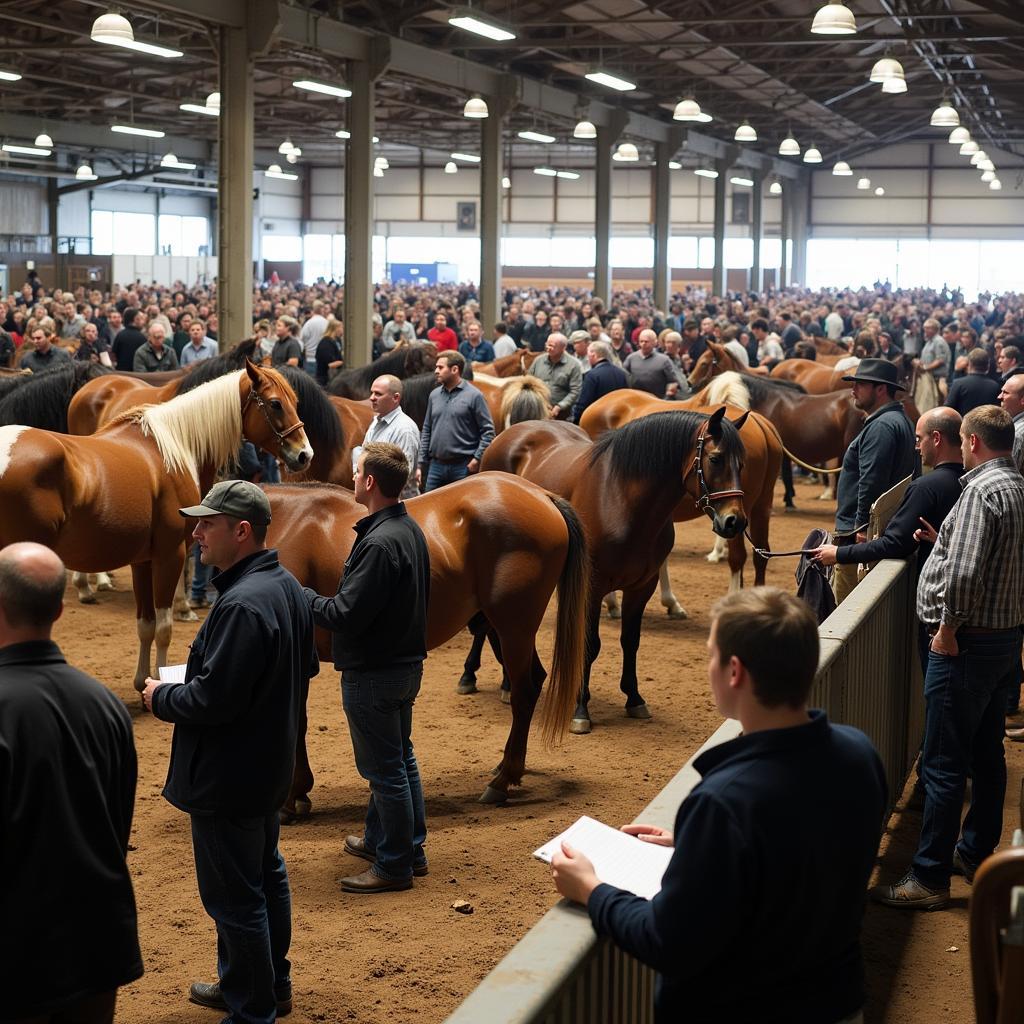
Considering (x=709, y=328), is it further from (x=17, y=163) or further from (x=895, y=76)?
(x=17, y=163)

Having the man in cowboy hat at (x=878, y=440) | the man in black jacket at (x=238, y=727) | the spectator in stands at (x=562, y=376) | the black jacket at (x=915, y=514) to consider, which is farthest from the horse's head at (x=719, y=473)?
the spectator in stands at (x=562, y=376)

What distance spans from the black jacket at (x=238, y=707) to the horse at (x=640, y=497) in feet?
13.1

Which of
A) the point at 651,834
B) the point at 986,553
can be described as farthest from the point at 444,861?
the point at 651,834

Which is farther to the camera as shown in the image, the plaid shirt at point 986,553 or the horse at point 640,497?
the horse at point 640,497

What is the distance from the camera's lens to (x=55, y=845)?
302cm

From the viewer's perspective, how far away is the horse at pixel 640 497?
8117 mm

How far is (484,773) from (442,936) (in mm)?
2017

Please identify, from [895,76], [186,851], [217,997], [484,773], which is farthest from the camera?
[895,76]

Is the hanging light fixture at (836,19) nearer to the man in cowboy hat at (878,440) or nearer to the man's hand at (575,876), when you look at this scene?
the man in cowboy hat at (878,440)

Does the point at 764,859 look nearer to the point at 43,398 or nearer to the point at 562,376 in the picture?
the point at 43,398

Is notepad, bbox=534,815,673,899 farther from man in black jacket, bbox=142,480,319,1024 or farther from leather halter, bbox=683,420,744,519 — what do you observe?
leather halter, bbox=683,420,744,519

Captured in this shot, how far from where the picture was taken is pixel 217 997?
A: 15.4ft

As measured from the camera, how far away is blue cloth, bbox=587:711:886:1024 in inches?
88.8

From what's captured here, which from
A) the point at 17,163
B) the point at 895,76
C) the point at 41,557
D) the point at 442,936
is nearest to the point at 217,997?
the point at 442,936
